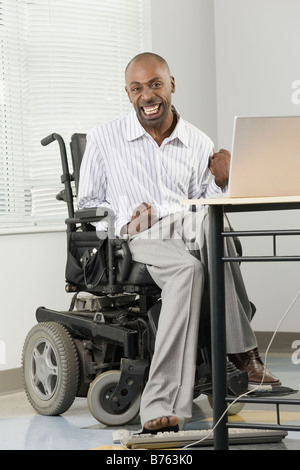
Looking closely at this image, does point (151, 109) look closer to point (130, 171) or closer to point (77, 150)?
point (130, 171)

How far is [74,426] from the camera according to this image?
3.14 m

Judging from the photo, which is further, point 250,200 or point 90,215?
point 90,215

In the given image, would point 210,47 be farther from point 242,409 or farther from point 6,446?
point 6,446

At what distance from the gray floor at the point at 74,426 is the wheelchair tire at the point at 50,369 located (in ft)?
0.20

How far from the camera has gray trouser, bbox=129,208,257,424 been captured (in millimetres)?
2756

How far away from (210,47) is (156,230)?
A: 2.29 meters

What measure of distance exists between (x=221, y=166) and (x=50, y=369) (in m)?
0.99

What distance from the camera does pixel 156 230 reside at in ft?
10.1

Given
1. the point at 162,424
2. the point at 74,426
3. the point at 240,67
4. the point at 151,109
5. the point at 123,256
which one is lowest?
the point at 74,426

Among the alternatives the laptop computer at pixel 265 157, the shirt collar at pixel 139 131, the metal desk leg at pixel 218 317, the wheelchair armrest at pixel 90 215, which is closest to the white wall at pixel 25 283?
the wheelchair armrest at pixel 90 215

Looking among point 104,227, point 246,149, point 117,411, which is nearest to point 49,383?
point 117,411

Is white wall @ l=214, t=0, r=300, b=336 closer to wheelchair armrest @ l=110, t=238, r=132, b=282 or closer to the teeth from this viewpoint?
the teeth

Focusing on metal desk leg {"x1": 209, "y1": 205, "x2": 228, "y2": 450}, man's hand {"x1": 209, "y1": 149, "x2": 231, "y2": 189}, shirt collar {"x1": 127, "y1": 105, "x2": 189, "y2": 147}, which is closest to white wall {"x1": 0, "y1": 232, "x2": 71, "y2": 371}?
shirt collar {"x1": 127, "y1": 105, "x2": 189, "y2": 147}

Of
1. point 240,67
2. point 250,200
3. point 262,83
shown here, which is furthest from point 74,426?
point 240,67
